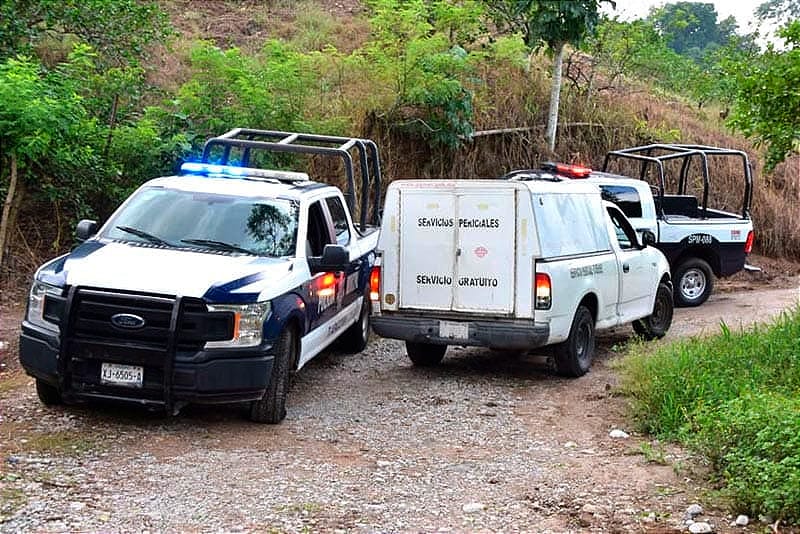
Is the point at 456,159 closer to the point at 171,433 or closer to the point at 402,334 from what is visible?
the point at 402,334

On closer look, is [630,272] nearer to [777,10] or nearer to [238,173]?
[238,173]

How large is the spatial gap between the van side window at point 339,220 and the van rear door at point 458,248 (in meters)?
0.67

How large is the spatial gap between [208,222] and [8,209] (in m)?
4.75

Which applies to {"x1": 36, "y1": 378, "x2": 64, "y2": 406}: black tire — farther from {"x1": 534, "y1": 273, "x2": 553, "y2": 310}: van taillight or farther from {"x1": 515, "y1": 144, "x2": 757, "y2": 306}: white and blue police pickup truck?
{"x1": 515, "y1": 144, "x2": 757, "y2": 306}: white and blue police pickup truck

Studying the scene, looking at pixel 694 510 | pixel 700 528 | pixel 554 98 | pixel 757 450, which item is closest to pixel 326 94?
pixel 554 98

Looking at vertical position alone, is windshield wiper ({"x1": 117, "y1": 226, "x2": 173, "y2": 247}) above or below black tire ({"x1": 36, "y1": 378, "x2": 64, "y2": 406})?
above

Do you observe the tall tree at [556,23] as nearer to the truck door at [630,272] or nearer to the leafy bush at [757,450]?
the truck door at [630,272]

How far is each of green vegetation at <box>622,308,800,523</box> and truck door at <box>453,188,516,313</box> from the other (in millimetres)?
1479

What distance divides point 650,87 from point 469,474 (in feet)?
71.3

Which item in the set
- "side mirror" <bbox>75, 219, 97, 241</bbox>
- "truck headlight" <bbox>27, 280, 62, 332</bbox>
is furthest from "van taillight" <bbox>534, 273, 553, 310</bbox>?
"truck headlight" <bbox>27, 280, 62, 332</bbox>

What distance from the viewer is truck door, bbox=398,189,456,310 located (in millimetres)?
9867

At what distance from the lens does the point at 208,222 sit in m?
8.59

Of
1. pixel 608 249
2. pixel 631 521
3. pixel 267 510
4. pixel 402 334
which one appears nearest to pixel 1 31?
pixel 402 334

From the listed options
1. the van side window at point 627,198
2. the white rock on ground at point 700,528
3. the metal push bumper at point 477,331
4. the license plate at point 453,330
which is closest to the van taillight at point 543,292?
the metal push bumper at point 477,331
